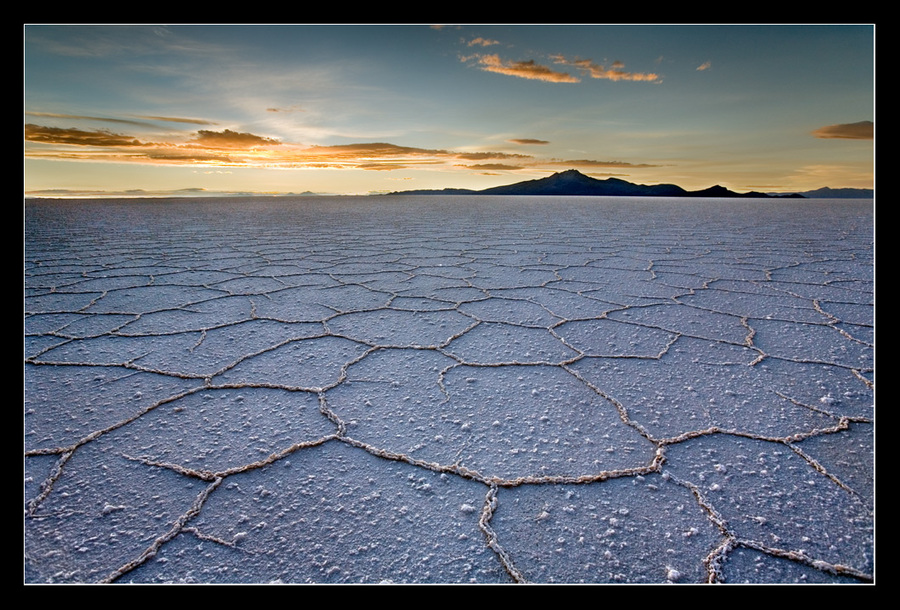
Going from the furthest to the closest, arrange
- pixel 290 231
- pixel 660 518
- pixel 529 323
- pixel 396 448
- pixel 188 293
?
1. pixel 290 231
2. pixel 188 293
3. pixel 529 323
4. pixel 396 448
5. pixel 660 518

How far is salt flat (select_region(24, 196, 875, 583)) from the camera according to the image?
0.79m

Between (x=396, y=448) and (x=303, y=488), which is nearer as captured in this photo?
(x=303, y=488)

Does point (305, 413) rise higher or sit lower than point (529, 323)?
lower

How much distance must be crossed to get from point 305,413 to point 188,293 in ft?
5.42

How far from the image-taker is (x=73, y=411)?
1.24m

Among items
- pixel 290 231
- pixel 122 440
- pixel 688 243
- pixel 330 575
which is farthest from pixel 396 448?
pixel 290 231

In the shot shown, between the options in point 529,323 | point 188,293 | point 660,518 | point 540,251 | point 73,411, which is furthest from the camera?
point 540,251

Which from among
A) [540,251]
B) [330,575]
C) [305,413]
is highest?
[540,251]

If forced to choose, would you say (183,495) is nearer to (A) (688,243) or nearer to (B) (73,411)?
(B) (73,411)

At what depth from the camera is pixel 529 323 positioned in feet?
6.57

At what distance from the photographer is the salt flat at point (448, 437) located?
787 millimetres

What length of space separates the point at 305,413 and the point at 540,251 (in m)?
3.27

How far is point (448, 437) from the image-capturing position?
1.12 m
